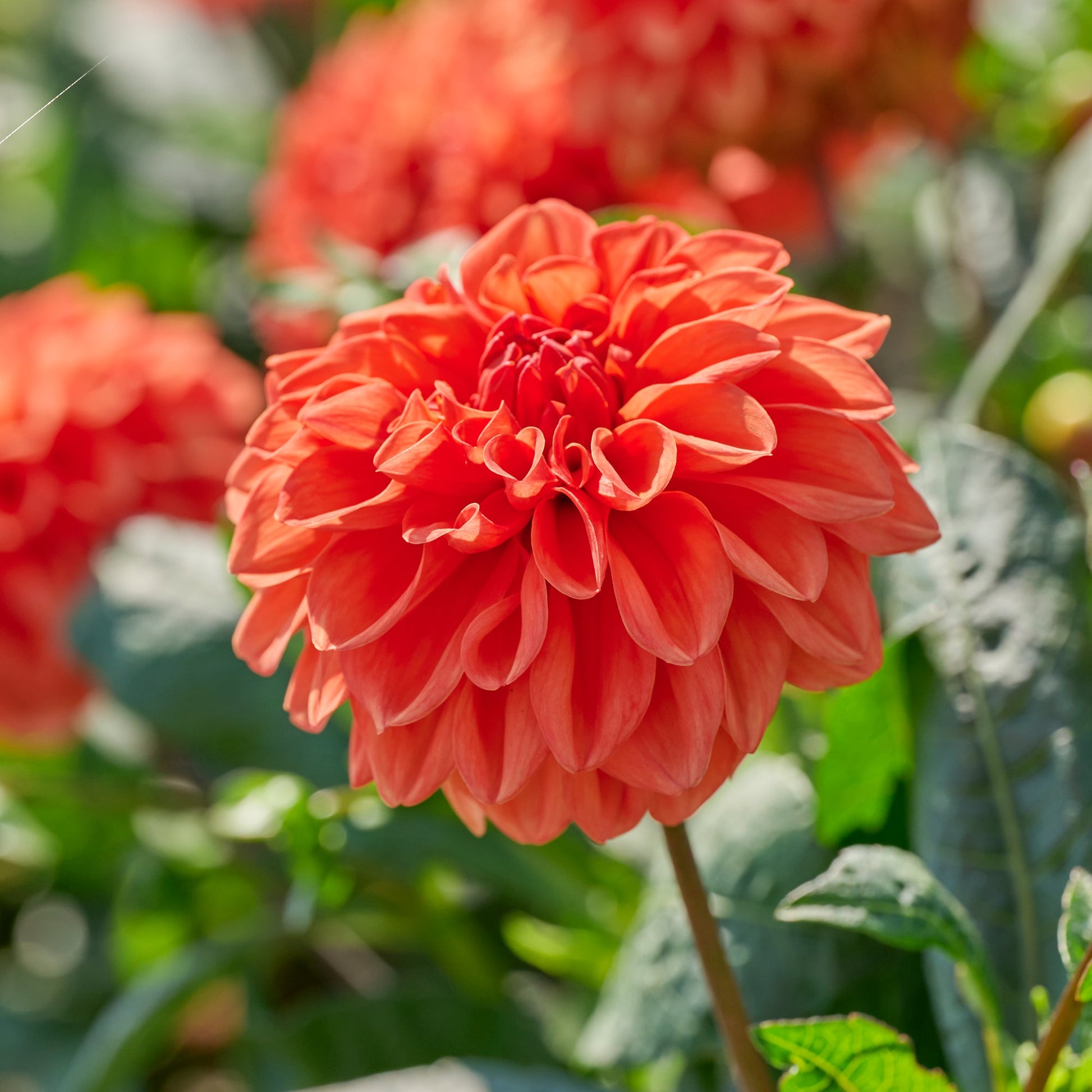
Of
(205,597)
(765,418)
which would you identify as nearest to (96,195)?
(205,597)

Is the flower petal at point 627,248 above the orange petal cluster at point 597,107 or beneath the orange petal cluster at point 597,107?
above

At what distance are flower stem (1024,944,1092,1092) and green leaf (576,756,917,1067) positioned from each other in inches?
4.9

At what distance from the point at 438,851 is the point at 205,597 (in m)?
0.18

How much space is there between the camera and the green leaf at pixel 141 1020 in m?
0.65

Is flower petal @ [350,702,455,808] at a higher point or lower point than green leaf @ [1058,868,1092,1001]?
higher

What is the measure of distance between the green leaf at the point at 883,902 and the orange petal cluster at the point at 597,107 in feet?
1.18

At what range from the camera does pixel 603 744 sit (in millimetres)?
271

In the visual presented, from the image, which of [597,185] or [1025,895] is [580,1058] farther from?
[597,185]

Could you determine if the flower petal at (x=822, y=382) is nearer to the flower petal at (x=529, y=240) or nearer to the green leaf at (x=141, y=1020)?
the flower petal at (x=529, y=240)

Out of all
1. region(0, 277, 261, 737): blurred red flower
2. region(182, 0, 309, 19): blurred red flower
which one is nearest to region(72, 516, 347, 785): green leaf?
region(0, 277, 261, 737): blurred red flower

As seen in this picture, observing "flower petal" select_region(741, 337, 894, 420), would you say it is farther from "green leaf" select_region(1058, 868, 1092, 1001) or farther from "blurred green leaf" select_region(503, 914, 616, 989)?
"blurred green leaf" select_region(503, 914, 616, 989)

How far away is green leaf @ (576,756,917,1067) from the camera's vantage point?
1.45 feet

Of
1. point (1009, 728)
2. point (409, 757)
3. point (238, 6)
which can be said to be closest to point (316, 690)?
point (409, 757)

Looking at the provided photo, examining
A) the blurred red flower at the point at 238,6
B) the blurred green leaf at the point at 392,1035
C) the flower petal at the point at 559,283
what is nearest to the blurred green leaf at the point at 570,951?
the blurred green leaf at the point at 392,1035
